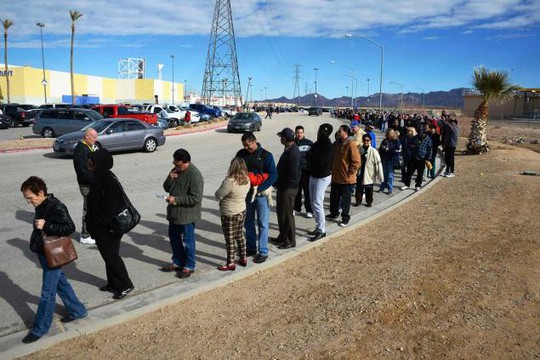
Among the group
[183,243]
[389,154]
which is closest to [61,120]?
[389,154]

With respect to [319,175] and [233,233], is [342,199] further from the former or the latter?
[233,233]

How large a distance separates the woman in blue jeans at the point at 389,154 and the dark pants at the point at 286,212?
4.89 m

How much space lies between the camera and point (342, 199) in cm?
754

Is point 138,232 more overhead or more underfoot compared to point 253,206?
more underfoot

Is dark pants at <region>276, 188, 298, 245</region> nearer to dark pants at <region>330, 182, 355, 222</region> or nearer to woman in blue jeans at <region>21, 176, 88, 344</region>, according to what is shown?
dark pants at <region>330, 182, 355, 222</region>

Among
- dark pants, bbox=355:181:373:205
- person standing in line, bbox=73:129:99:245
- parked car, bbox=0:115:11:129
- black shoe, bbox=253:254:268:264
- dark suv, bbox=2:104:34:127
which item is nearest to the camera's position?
black shoe, bbox=253:254:268:264

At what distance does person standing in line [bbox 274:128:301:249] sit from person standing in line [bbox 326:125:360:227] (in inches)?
53.3

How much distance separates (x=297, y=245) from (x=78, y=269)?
9.72ft

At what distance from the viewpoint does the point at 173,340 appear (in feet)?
12.7

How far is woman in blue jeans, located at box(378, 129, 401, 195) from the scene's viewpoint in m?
10.3

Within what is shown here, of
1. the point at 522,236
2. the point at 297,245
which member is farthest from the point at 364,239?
the point at 522,236

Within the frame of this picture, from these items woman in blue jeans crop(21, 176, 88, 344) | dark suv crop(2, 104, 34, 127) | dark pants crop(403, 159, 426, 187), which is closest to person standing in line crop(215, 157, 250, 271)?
woman in blue jeans crop(21, 176, 88, 344)

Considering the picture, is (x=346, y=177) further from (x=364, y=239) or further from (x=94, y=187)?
(x=94, y=187)

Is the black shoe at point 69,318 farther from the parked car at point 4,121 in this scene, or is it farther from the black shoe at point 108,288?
the parked car at point 4,121
